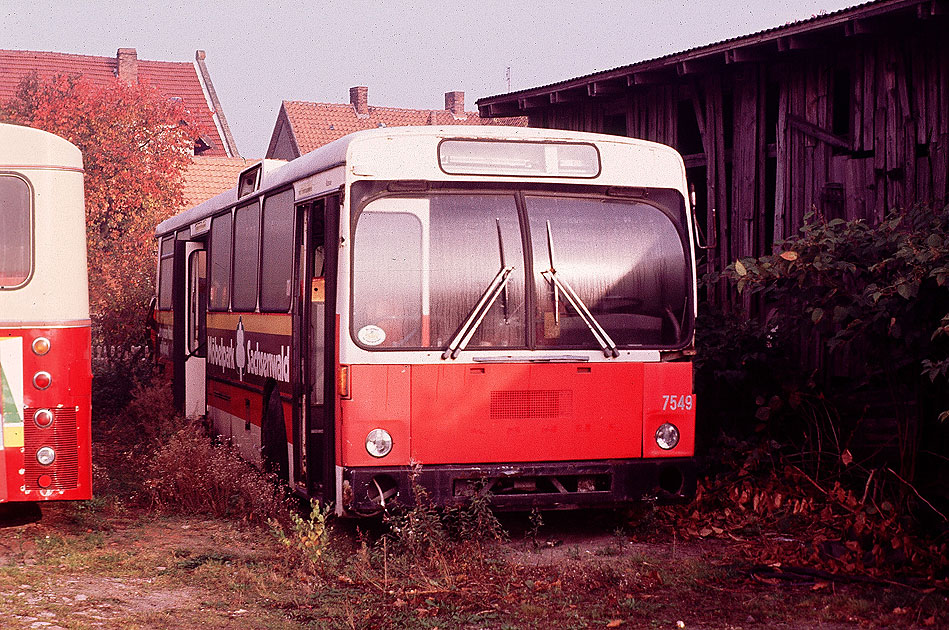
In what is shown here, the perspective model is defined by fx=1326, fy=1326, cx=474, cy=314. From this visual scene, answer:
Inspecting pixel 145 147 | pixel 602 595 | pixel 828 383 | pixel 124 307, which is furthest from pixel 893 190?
pixel 145 147

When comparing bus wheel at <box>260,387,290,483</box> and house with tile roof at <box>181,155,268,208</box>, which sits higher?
house with tile roof at <box>181,155,268,208</box>

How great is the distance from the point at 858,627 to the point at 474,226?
3.63 m

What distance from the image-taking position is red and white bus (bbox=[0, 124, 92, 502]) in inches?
351

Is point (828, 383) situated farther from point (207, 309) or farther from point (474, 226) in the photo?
point (207, 309)

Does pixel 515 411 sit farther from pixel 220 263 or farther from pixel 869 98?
pixel 869 98

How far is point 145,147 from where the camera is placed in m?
37.0

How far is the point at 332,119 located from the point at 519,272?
46.5m

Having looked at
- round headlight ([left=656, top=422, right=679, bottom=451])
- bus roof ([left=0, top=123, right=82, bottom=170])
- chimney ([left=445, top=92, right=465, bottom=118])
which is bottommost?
round headlight ([left=656, top=422, right=679, bottom=451])

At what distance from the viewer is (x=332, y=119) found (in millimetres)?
54375

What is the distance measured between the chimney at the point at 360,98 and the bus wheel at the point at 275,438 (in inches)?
1914

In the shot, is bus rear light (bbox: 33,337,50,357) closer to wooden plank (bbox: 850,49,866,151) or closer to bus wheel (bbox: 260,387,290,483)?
bus wheel (bbox: 260,387,290,483)

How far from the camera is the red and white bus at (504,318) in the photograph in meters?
8.78

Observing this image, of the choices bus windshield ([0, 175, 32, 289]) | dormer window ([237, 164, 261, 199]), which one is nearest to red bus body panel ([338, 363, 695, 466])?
bus windshield ([0, 175, 32, 289])

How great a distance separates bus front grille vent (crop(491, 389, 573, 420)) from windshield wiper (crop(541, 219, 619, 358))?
16.1 inches
